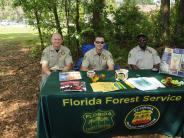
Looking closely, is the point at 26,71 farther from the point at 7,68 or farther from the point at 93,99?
the point at 93,99

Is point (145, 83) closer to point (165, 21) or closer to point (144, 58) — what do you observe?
point (144, 58)

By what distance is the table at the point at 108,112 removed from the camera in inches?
124

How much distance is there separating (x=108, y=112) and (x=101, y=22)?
5.60 metres

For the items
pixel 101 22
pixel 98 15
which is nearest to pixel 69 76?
pixel 98 15

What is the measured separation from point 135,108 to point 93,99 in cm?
55

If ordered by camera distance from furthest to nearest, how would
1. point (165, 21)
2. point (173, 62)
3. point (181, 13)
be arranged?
point (181, 13)
point (165, 21)
point (173, 62)

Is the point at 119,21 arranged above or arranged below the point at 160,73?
above

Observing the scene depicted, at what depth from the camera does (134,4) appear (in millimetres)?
10688

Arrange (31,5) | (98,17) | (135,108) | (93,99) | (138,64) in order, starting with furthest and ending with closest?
(98,17), (31,5), (138,64), (135,108), (93,99)

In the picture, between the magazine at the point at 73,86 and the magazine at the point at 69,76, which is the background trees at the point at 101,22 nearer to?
the magazine at the point at 69,76

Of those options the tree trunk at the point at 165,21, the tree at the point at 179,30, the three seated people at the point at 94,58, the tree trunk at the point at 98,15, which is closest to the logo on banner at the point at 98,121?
the three seated people at the point at 94,58

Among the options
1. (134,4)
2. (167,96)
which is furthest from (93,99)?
(134,4)

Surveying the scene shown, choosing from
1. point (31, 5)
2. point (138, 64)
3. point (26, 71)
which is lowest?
point (26, 71)

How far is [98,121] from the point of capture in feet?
11.2
